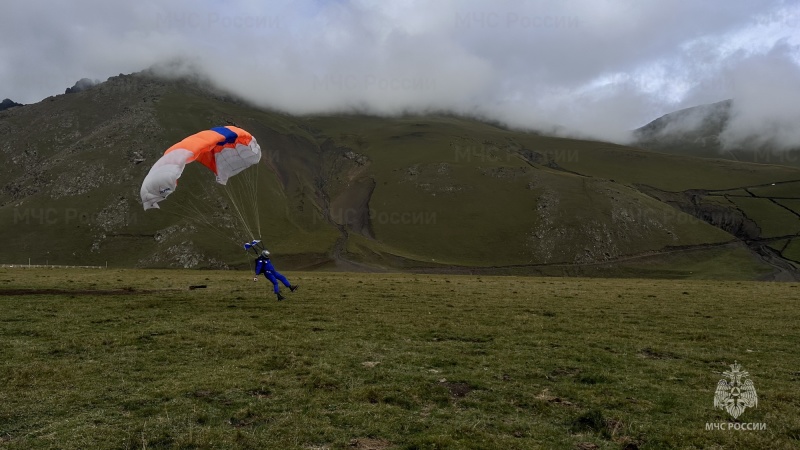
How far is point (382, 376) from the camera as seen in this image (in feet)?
41.2

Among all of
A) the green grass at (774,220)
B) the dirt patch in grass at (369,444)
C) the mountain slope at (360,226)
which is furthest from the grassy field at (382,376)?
the green grass at (774,220)

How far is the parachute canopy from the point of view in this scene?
71.7ft

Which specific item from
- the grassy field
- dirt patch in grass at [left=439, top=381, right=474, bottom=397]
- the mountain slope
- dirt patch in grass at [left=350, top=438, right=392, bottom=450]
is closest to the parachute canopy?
the grassy field

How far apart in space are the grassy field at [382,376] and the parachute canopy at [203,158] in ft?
18.5

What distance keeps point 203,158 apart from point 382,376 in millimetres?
18170

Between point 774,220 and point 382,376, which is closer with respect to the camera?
point 382,376

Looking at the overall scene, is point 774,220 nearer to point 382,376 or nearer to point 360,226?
point 360,226

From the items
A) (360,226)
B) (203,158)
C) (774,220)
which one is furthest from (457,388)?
(774,220)

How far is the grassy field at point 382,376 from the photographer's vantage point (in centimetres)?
896

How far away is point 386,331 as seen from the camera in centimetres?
1833

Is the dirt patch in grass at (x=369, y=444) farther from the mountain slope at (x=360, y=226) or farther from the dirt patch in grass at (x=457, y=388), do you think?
the mountain slope at (x=360, y=226)

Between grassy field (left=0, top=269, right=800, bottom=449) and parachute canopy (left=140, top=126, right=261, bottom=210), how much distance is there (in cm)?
564

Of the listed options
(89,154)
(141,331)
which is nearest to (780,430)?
(141,331)

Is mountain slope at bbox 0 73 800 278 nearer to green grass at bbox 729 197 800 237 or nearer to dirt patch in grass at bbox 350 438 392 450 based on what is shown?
green grass at bbox 729 197 800 237
